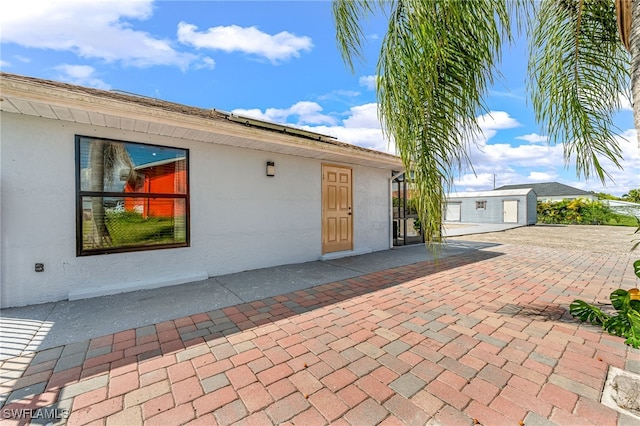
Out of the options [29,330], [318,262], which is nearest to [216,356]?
[29,330]

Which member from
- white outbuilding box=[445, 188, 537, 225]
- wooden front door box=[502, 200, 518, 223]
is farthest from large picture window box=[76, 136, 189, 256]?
wooden front door box=[502, 200, 518, 223]

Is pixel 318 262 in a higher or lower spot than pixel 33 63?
lower

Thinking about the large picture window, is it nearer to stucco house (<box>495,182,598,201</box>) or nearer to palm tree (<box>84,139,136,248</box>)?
palm tree (<box>84,139,136,248</box>)

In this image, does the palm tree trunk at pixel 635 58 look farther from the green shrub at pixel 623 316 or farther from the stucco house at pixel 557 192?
the stucco house at pixel 557 192

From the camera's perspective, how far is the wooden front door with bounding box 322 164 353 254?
23.2ft

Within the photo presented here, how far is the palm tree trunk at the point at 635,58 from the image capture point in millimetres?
1810

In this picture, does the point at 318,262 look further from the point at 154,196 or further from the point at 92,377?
the point at 92,377

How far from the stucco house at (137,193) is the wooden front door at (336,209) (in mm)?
220

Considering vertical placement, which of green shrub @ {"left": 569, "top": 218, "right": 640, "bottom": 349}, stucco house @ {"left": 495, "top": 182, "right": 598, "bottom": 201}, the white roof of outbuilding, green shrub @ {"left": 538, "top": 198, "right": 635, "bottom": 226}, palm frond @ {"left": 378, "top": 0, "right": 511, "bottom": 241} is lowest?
green shrub @ {"left": 569, "top": 218, "right": 640, "bottom": 349}

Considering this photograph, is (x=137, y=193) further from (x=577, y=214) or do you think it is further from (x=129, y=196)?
(x=577, y=214)

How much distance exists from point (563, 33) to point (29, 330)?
6.43 metres

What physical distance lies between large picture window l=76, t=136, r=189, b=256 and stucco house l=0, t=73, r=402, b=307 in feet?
0.05


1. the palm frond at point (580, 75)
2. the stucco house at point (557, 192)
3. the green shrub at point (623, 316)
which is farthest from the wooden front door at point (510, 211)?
the palm frond at point (580, 75)

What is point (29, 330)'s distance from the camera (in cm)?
302
